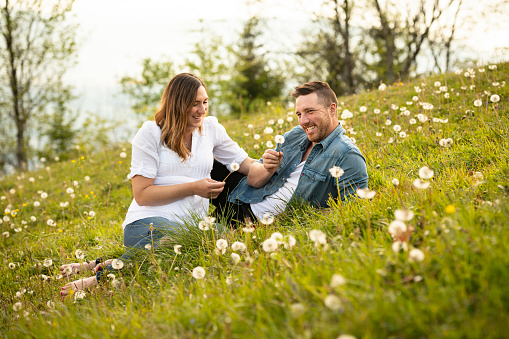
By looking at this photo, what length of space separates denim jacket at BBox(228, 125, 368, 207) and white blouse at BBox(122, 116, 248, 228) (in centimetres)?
60

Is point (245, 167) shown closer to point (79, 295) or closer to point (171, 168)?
point (171, 168)

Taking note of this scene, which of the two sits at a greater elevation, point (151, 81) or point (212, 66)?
point (212, 66)

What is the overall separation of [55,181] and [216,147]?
237 inches

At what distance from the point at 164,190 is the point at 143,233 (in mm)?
468

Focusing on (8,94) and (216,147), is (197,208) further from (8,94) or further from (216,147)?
(8,94)

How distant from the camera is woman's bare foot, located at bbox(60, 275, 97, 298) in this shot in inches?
118

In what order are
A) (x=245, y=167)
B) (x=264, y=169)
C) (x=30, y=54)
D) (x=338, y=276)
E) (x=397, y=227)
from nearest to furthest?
1. (x=338, y=276)
2. (x=397, y=227)
3. (x=264, y=169)
4. (x=245, y=167)
5. (x=30, y=54)

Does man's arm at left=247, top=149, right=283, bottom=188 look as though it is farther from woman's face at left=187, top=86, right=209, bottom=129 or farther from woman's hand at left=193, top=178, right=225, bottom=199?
woman's face at left=187, top=86, right=209, bottom=129

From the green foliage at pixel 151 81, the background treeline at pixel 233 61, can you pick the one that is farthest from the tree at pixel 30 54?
the green foliage at pixel 151 81

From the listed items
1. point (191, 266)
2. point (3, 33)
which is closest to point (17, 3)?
point (3, 33)

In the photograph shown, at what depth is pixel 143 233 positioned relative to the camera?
344 cm

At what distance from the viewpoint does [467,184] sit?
287cm

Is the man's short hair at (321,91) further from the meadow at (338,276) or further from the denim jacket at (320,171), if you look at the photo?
the meadow at (338,276)

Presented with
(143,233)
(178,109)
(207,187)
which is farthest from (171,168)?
(143,233)
